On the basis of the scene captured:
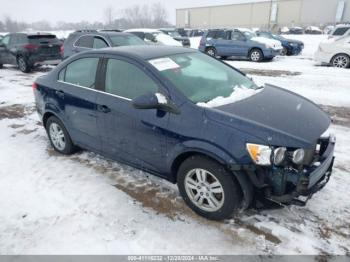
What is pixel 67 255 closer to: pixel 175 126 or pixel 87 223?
pixel 87 223

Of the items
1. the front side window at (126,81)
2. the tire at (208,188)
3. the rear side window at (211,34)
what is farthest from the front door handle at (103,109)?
the rear side window at (211,34)

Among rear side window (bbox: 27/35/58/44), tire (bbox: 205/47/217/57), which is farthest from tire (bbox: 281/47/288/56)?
rear side window (bbox: 27/35/58/44)

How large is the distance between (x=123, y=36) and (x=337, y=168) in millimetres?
8452

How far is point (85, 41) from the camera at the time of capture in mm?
10594

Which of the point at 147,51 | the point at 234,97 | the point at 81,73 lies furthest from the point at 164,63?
the point at 81,73

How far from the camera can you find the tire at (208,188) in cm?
292

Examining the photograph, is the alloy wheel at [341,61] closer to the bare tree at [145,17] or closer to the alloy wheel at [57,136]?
the alloy wheel at [57,136]

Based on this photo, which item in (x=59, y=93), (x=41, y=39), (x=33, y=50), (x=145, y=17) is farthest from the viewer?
(x=145, y=17)

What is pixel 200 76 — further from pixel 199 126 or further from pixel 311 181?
pixel 311 181

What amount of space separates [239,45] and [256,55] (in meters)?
1.02

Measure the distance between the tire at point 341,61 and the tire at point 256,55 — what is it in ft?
11.0

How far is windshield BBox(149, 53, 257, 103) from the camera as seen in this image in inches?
132

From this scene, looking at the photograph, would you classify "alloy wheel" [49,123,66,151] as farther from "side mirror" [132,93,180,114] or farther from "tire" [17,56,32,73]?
"tire" [17,56,32,73]

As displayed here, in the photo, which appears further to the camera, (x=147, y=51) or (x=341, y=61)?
(x=341, y=61)
